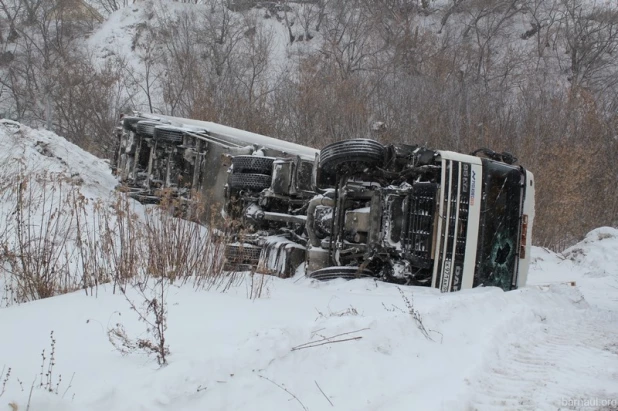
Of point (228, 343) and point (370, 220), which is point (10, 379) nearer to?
point (228, 343)

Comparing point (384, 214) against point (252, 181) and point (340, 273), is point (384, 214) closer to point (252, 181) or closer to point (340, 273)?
point (340, 273)

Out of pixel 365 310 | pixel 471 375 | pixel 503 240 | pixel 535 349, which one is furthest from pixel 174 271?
pixel 503 240

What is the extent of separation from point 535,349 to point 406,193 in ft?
6.74

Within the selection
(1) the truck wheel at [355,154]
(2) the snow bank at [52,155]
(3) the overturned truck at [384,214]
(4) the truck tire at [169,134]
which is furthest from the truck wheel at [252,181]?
(2) the snow bank at [52,155]

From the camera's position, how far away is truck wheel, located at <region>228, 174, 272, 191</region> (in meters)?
6.81

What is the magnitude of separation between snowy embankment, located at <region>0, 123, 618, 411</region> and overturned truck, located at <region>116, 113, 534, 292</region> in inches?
30.3

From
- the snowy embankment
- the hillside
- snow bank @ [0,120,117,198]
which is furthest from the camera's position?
the hillside

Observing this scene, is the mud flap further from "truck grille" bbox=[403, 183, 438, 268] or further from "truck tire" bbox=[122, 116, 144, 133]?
"truck tire" bbox=[122, 116, 144, 133]

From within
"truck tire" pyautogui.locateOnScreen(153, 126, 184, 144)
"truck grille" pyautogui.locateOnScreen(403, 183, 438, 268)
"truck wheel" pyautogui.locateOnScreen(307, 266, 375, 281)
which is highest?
"truck tire" pyautogui.locateOnScreen(153, 126, 184, 144)

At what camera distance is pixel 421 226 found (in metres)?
5.39

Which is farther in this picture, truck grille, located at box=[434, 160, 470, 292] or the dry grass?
truck grille, located at box=[434, 160, 470, 292]

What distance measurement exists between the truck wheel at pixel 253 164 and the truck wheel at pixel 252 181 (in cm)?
8

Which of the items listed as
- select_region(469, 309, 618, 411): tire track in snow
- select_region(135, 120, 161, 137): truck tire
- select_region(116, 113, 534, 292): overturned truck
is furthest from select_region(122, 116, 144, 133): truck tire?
select_region(469, 309, 618, 411): tire track in snow

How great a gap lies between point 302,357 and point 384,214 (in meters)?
2.85
